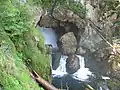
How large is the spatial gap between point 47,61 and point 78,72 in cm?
709

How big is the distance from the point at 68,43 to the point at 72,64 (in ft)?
4.44

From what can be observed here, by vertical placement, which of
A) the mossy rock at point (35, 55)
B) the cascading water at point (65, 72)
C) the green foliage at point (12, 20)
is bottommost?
the cascading water at point (65, 72)

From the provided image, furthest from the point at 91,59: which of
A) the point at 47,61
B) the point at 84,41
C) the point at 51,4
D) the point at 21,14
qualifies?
the point at 21,14

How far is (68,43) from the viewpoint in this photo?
16781 millimetres

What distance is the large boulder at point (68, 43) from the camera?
1672 centimetres

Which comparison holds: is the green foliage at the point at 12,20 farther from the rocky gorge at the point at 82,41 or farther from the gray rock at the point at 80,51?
the gray rock at the point at 80,51

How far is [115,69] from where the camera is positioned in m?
15.5

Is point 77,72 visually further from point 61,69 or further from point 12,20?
point 12,20

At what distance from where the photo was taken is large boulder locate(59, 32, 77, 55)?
16.7 meters

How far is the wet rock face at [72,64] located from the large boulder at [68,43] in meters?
0.42

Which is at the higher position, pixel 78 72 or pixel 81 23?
pixel 81 23

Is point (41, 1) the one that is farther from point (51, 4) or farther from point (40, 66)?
point (40, 66)

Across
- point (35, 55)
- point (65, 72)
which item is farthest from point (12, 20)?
point (65, 72)

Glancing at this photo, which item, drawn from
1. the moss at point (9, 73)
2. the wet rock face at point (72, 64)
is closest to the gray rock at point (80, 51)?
the wet rock face at point (72, 64)
